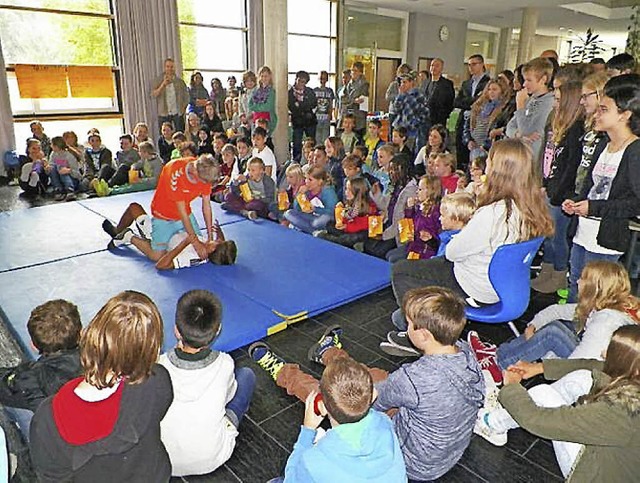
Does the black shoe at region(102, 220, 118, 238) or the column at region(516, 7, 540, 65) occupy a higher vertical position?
the column at region(516, 7, 540, 65)

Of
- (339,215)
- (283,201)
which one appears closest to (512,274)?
(339,215)

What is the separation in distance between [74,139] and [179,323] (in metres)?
6.69

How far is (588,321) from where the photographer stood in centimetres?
211

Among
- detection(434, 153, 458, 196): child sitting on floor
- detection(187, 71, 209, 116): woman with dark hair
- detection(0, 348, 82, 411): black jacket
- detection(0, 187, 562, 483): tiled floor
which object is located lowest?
detection(0, 187, 562, 483): tiled floor

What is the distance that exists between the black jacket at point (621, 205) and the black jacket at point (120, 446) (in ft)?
7.40

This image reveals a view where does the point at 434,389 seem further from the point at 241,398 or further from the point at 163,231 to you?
the point at 163,231

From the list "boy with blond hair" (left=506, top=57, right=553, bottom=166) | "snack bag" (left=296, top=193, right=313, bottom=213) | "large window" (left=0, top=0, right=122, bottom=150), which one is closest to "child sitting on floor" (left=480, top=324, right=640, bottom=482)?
"boy with blond hair" (left=506, top=57, right=553, bottom=166)

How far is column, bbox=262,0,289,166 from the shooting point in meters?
8.77

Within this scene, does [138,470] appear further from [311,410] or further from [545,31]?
[545,31]

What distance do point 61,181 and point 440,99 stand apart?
5.26m

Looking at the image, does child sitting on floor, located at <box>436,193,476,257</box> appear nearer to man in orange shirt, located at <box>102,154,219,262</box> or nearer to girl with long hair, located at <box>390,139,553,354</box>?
girl with long hair, located at <box>390,139,553,354</box>

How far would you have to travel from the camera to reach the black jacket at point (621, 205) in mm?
2496

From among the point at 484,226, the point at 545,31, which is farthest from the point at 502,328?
the point at 545,31

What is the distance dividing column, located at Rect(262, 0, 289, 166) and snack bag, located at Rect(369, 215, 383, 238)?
468 centimetres
